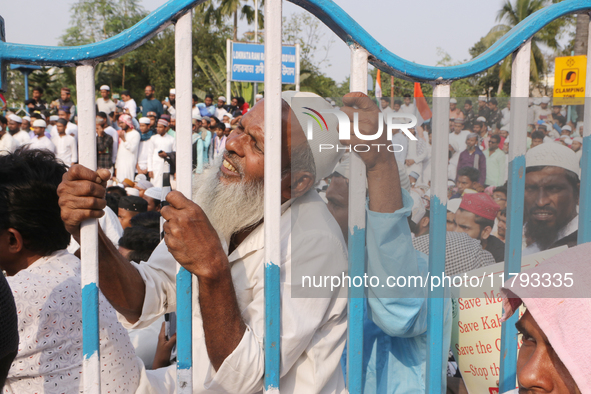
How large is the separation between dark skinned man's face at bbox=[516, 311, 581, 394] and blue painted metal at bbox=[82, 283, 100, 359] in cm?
95

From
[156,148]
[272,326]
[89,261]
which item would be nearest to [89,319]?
[89,261]

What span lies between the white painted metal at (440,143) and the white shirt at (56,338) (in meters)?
1.11

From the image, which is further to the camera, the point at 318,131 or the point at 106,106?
the point at 106,106

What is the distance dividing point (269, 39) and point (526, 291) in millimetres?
790

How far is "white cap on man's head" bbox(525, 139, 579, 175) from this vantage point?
2693 millimetres

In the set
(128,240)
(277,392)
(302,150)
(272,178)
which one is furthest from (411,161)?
(128,240)

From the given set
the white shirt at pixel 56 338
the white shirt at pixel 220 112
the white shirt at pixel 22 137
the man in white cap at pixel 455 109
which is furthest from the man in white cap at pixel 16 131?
the white shirt at pixel 56 338

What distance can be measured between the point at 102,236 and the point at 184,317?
328 millimetres

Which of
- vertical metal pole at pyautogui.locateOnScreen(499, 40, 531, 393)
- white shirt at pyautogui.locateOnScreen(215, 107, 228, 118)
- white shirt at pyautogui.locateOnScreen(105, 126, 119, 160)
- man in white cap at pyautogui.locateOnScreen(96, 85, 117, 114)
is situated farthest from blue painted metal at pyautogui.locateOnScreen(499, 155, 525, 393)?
man in white cap at pyautogui.locateOnScreen(96, 85, 117, 114)

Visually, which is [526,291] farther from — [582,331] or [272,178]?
[272,178]

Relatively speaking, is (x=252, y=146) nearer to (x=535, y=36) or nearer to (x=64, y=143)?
(x=64, y=143)

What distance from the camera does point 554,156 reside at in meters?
2.76

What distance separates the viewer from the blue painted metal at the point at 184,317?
117cm

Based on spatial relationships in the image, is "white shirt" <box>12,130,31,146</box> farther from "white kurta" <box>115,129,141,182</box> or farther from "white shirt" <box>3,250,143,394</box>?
"white shirt" <box>3,250,143,394</box>
